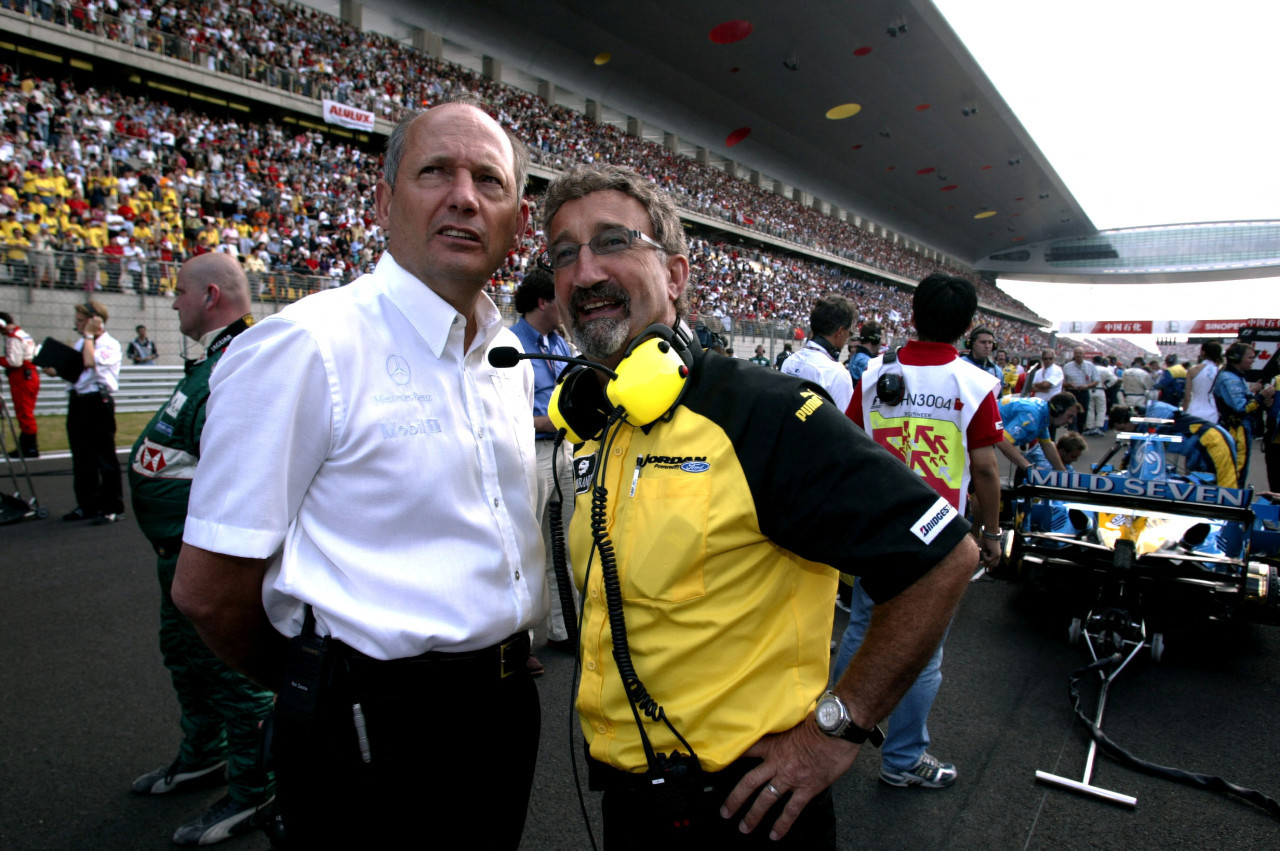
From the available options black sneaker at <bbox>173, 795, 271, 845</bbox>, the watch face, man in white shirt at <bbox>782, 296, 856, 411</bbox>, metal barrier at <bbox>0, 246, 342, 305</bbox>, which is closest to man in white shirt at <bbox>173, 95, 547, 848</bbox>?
the watch face

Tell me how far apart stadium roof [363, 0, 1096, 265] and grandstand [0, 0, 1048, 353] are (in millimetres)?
2338

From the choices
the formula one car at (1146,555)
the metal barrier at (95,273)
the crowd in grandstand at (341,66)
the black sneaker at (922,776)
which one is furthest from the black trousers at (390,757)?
the crowd in grandstand at (341,66)

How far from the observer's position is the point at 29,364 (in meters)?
8.04

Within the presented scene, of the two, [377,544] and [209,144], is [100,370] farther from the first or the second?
[209,144]

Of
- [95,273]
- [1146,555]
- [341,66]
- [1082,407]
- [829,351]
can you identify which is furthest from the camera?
[341,66]

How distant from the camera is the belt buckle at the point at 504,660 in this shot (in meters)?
1.45

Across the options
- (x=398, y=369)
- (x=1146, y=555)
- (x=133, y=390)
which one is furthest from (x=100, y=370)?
(x=1146, y=555)

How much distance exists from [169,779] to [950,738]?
326cm

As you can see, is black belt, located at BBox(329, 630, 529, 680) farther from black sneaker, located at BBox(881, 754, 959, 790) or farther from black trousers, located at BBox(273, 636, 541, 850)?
black sneaker, located at BBox(881, 754, 959, 790)

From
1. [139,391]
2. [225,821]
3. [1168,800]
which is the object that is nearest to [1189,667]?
[1168,800]

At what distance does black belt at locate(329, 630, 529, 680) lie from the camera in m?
1.30

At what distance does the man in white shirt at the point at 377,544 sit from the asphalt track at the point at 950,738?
0.11 meters

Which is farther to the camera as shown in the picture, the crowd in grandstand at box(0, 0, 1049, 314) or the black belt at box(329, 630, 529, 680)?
the crowd in grandstand at box(0, 0, 1049, 314)

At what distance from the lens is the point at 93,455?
624 cm
